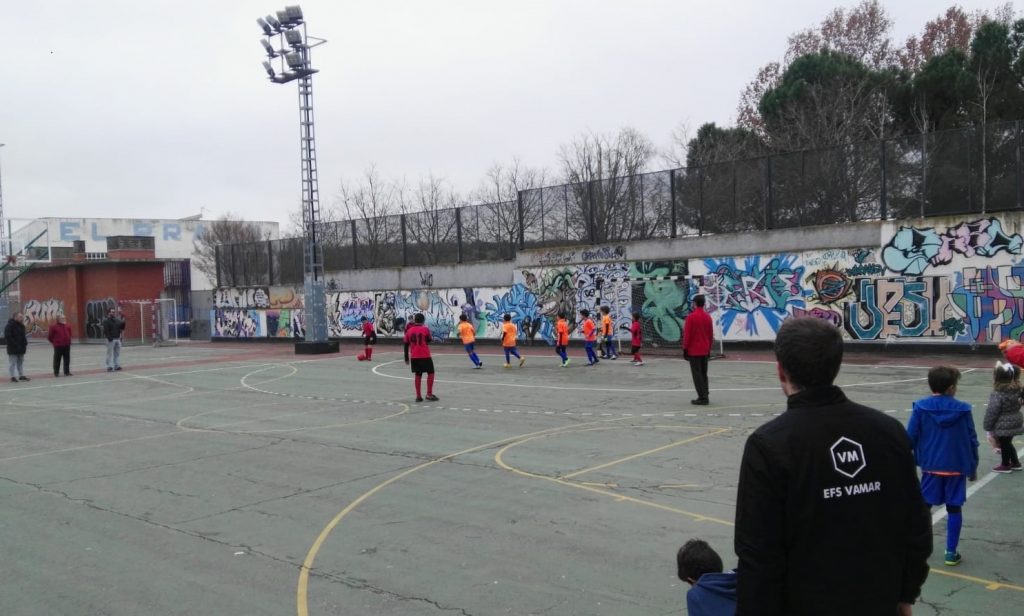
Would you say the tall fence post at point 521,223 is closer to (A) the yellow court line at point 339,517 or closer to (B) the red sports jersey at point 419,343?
(B) the red sports jersey at point 419,343

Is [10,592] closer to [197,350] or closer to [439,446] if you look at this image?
[439,446]

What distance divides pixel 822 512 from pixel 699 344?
11.7 m

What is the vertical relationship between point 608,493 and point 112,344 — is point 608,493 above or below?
below

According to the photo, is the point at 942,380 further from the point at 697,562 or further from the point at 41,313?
the point at 41,313

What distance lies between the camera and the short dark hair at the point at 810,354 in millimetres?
2814

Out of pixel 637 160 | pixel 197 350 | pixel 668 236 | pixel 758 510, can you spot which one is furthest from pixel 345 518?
pixel 637 160

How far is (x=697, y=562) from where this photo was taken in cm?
335

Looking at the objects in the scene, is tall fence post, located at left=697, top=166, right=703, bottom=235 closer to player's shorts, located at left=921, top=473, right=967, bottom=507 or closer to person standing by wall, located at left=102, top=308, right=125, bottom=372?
person standing by wall, located at left=102, top=308, right=125, bottom=372

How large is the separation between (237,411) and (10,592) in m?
9.86

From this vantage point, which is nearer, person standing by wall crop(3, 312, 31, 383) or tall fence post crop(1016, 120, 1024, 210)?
tall fence post crop(1016, 120, 1024, 210)

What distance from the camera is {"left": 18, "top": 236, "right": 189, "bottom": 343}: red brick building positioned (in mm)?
49656

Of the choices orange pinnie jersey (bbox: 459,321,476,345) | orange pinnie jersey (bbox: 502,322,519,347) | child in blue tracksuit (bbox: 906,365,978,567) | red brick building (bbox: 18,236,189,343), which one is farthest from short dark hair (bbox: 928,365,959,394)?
red brick building (bbox: 18,236,189,343)

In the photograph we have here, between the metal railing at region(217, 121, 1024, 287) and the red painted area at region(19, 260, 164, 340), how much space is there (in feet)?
59.3

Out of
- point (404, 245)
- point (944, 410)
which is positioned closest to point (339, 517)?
point (944, 410)
